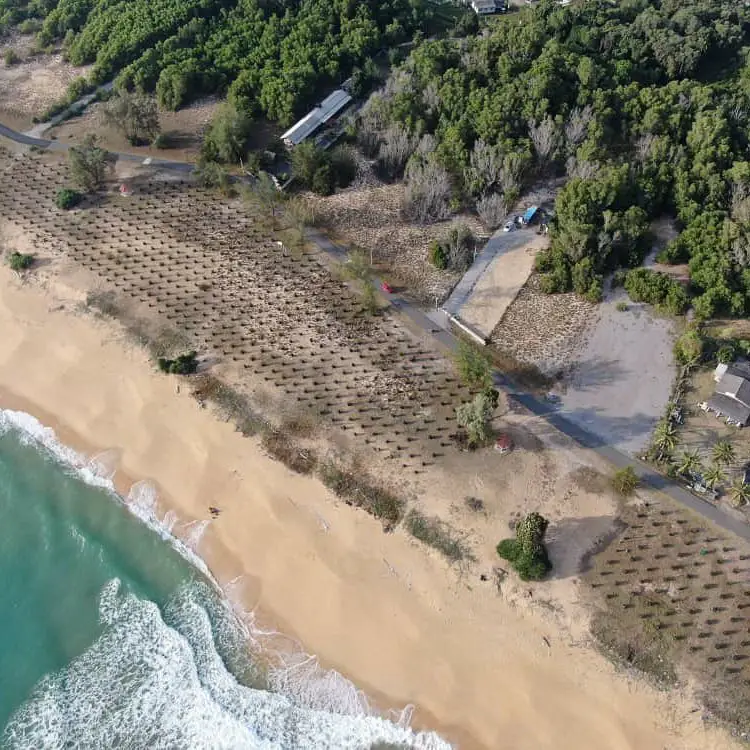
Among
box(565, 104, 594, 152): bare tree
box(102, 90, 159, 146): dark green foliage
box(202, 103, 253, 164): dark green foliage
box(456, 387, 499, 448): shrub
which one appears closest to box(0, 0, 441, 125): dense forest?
box(202, 103, 253, 164): dark green foliage

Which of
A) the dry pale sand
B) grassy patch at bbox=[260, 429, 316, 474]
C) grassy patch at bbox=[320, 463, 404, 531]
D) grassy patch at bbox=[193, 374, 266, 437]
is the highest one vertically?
the dry pale sand

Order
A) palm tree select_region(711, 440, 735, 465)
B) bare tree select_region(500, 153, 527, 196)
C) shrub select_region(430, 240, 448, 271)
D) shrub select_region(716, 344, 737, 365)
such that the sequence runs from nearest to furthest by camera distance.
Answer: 1. palm tree select_region(711, 440, 735, 465)
2. shrub select_region(716, 344, 737, 365)
3. shrub select_region(430, 240, 448, 271)
4. bare tree select_region(500, 153, 527, 196)

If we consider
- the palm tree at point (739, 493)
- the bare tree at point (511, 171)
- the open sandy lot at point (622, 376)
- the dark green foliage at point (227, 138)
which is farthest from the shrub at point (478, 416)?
the dark green foliage at point (227, 138)

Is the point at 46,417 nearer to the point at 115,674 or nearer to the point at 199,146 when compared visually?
the point at 115,674

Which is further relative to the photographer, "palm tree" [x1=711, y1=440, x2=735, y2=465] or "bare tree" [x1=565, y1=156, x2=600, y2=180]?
"bare tree" [x1=565, y1=156, x2=600, y2=180]

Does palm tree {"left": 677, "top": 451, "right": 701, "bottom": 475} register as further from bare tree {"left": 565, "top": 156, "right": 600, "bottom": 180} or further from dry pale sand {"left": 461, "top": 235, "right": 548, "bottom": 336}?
→ bare tree {"left": 565, "top": 156, "right": 600, "bottom": 180}

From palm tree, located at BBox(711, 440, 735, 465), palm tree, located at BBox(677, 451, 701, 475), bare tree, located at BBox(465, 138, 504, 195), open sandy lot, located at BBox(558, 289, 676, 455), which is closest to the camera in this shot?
palm tree, located at BBox(711, 440, 735, 465)

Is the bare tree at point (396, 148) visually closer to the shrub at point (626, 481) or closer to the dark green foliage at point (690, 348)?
the dark green foliage at point (690, 348)
